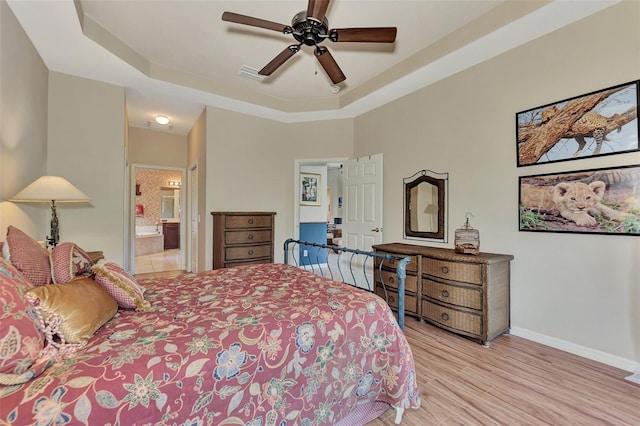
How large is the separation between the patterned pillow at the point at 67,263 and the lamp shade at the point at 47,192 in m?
1.22

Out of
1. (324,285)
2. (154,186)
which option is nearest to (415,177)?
(324,285)

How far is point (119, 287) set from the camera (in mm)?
1469

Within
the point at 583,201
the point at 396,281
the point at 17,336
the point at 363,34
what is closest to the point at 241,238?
the point at 396,281

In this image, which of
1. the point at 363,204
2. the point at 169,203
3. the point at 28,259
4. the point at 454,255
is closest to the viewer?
the point at 28,259

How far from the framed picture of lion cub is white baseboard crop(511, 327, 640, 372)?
967mm

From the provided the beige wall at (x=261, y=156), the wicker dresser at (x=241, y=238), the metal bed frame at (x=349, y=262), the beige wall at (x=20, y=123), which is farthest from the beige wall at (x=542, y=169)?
the beige wall at (x=20, y=123)

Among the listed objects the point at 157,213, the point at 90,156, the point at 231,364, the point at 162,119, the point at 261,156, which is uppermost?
the point at 162,119

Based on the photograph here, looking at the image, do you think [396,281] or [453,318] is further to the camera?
[396,281]

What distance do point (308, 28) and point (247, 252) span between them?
2866 mm

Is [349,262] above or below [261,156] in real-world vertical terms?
below

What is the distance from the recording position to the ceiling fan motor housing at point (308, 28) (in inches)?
81.4

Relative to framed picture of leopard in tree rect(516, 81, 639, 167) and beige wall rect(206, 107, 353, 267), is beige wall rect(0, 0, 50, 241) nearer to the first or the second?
beige wall rect(206, 107, 353, 267)

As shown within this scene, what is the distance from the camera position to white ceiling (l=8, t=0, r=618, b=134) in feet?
8.01

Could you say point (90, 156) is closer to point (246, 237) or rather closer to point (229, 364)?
point (246, 237)
